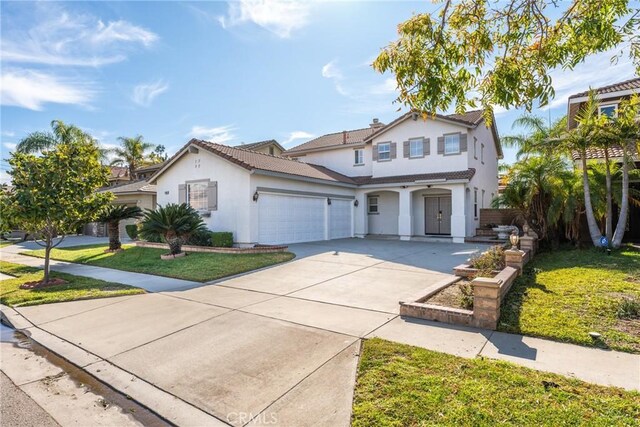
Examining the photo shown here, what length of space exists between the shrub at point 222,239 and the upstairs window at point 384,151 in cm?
1105

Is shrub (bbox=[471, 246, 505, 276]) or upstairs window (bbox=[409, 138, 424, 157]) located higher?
upstairs window (bbox=[409, 138, 424, 157])

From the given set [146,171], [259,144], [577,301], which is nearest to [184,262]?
[577,301]

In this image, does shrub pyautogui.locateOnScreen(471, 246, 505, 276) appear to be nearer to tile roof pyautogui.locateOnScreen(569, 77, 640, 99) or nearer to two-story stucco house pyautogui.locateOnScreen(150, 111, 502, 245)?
two-story stucco house pyautogui.locateOnScreen(150, 111, 502, 245)

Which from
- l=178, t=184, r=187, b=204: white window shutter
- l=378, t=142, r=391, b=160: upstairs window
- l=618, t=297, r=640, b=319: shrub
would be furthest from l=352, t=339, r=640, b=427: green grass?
l=378, t=142, r=391, b=160: upstairs window

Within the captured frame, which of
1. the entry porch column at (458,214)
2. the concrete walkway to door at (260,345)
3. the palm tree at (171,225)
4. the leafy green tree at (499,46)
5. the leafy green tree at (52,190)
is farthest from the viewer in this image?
the entry porch column at (458,214)

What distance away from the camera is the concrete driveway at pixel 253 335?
359cm

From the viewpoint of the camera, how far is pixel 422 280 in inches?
350

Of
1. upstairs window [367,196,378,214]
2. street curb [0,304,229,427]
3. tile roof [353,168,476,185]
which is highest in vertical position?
tile roof [353,168,476,185]

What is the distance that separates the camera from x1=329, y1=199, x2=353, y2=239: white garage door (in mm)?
19889

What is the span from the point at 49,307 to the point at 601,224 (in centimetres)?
1828

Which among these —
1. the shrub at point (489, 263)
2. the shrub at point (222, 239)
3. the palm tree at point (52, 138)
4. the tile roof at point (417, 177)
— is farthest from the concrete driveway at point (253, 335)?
the palm tree at point (52, 138)

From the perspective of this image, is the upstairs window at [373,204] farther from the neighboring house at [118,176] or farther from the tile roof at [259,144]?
the neighboring house at [118,176]

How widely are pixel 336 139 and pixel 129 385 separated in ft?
75.1

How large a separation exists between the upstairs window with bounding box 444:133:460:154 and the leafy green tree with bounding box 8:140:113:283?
1664cm
